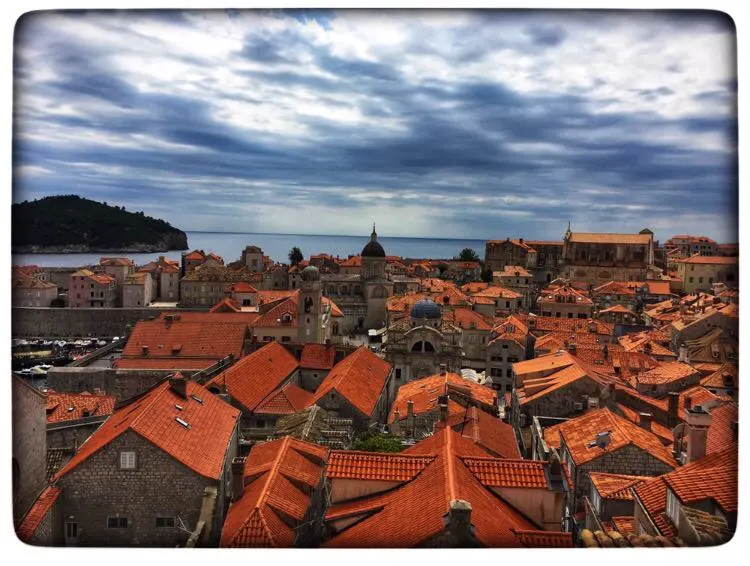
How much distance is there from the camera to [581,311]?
32.5 meters

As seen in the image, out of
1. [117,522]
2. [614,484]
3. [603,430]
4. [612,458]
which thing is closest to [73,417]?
[117,522]

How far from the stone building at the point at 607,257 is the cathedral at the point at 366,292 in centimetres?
1996

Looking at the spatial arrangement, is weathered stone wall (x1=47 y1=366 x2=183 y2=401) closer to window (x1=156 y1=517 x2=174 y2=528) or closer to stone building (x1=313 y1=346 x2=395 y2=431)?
stone building (x1=313 y1=346 x2=395 y2=431)

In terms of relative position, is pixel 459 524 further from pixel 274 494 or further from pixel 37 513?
pixel 37 513

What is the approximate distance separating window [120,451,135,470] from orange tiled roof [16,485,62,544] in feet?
2.14

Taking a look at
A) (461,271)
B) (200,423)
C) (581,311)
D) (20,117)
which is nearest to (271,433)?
(200,423)

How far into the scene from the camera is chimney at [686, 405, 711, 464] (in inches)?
257

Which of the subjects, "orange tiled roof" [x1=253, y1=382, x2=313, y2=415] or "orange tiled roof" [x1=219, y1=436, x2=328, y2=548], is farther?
"orange tiled roof" [x1=253, y1=382, x2=313, y2=415]

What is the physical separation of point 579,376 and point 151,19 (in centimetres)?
1031

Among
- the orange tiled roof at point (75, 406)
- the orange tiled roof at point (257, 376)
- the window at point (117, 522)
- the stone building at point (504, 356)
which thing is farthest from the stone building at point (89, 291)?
the window at point (117, 522)

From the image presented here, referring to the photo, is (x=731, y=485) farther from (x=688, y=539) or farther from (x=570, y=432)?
Answer: (x=570, y=432)

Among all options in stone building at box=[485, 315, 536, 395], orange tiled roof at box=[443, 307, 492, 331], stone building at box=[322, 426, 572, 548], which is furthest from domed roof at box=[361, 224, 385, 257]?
stone building at box=[322, 426, 572, 548]

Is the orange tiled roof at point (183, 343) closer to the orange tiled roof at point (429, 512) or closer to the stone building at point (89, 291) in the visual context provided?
the orange tiled roof at point (429, 512)

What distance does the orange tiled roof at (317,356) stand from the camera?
18.2 metres
